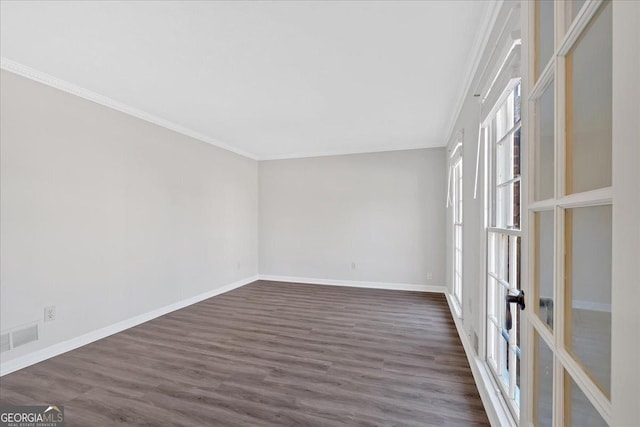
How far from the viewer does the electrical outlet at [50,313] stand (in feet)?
8.54

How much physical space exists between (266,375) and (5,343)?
83.6 inches

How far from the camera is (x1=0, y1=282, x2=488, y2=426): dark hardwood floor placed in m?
1.89

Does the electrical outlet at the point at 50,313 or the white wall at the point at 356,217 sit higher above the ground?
the white wall at the point at 356,217

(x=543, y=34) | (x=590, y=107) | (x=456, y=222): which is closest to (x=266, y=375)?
(x=590, y=107)

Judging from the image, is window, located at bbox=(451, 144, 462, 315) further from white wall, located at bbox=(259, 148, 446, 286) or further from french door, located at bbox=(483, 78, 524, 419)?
french door, located at bbox=(483, 78, 524, 419)

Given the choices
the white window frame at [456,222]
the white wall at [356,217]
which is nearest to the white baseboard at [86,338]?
the white wall at [356,217]

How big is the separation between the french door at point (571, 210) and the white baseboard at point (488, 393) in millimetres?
792

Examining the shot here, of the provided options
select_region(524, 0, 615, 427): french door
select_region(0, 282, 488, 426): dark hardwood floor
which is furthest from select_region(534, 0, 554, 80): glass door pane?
select_region(0, 282, 488, 426): dark hardwood floor

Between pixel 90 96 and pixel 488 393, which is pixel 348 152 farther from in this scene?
pixel 488 393

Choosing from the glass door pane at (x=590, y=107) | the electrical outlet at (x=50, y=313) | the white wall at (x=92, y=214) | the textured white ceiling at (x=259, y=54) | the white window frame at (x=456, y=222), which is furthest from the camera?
the white window frame at (x=456, y=222)

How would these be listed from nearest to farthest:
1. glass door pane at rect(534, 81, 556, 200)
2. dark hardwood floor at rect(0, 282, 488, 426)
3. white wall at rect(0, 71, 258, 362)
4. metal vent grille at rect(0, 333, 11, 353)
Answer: glass door pane at rect(534, 81, 556, 200)
dark hardwood floor at rect(0, 282, 488, 426)
metal vent grille at rect(0, 333, 11, 353)
white wall at rect(0, 71, 258, 362)

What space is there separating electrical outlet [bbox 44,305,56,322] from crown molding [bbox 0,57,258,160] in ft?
6.68

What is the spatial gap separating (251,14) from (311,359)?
2692 mm

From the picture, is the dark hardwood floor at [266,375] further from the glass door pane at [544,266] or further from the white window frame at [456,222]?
the glass door pane at [544,266]
